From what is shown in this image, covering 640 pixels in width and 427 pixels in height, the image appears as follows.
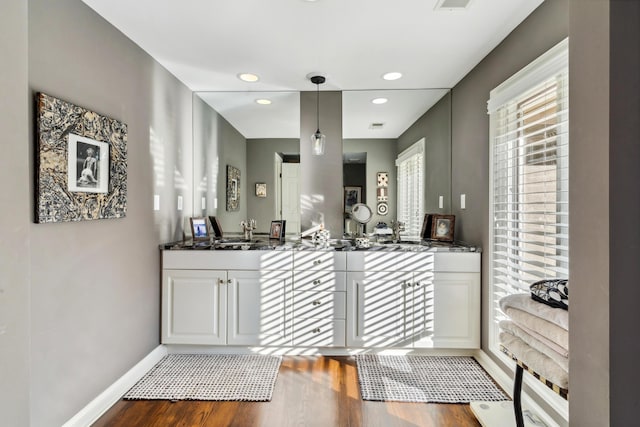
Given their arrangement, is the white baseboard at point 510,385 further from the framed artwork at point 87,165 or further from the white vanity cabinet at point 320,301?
the framed artwork at point 87,165

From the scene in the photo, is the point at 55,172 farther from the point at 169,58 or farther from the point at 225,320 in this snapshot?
the point at 225,320

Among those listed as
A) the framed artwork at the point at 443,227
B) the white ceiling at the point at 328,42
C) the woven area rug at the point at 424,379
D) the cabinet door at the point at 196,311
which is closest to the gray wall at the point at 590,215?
the white ceiling at the point at 328,42

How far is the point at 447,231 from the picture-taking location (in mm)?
3006

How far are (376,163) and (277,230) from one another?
3.63 feet

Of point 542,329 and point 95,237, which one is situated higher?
point 95,237

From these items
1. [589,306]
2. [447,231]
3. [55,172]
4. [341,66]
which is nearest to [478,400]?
[447,231]

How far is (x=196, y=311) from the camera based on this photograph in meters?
2.73

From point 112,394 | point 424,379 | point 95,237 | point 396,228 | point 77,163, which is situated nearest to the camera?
point 77,163

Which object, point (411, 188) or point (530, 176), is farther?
point (411, 188)

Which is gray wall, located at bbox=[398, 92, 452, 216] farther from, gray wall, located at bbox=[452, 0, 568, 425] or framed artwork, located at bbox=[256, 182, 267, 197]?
framed artwork, located at bbox=[256, 182, 267, 197]

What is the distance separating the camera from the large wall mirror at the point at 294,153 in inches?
126

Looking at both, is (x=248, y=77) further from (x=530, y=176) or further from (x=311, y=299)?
(x=530, y=176)

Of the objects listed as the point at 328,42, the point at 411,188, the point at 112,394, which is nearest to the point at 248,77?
the point at 328,42

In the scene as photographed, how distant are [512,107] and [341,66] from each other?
1.25m
